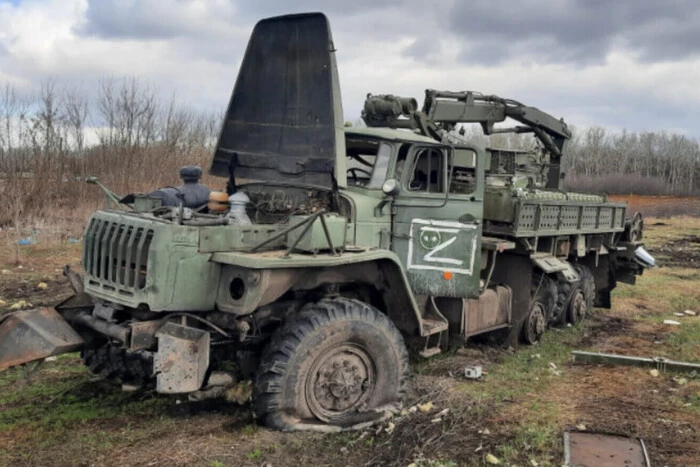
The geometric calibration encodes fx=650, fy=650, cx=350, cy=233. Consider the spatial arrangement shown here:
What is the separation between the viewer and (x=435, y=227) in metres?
5.96

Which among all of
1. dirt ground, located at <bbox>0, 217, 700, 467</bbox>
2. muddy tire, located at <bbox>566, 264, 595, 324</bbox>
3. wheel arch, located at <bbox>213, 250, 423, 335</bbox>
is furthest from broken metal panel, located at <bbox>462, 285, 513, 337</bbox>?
muddy tire, located at <bbox>566, 264, 595, 324</bbox>

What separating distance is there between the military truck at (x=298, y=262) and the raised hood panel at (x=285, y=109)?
13mm

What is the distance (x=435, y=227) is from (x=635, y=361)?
270 centimetres

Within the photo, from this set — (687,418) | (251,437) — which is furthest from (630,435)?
(251,437)

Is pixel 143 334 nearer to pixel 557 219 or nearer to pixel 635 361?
pixel 635 361

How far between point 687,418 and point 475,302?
226 centimetres

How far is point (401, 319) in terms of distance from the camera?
226 inches

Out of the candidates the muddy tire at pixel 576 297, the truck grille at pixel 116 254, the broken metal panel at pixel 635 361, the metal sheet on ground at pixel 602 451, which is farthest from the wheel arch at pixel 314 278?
the muddy tire at pixel 576 297

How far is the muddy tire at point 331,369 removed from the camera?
461 cm

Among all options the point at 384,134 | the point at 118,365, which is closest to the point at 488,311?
A: the point at 384,134

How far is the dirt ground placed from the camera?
173 inches

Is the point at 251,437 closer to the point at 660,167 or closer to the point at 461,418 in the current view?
the point at 461,418

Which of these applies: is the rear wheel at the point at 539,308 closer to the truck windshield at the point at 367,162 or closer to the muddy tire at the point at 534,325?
the muddy tire at the point at 534,325

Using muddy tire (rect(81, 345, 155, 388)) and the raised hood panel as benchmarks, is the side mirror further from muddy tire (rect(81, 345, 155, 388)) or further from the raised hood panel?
muddy tire (rect(81, 345, 155, 388))
